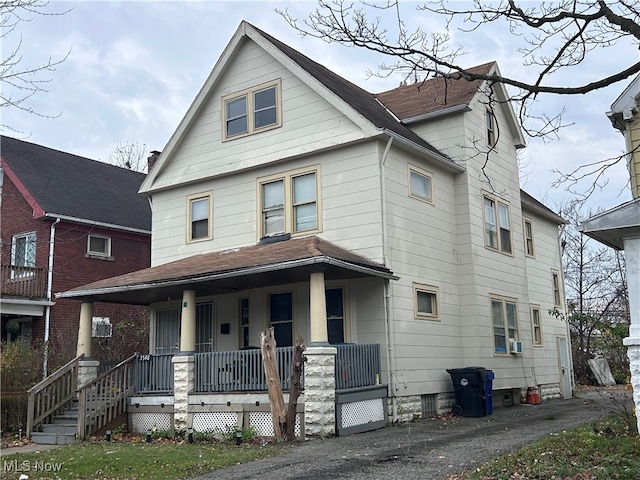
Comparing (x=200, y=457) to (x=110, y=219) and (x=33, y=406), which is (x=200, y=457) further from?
(x=110, y=219)

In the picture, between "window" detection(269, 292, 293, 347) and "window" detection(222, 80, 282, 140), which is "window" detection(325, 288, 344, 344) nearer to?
"window" detection(269, 292, 293, 347)

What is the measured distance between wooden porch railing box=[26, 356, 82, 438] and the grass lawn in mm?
2463

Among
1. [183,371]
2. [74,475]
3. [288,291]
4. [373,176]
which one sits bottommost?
[74,475]

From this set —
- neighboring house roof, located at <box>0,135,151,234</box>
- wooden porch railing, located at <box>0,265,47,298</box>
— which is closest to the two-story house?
neighboring house roof, located at <box>0,135,151,234</box>

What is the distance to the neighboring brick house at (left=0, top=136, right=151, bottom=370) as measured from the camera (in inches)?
882

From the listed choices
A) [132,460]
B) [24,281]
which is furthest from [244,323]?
[24,281]

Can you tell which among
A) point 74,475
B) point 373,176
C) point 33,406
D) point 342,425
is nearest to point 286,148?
point 373,176

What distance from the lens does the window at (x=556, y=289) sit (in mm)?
24016

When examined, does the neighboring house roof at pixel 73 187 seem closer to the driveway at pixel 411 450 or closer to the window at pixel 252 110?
the window at pixel 252 110

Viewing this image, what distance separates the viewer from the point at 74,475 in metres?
9.96

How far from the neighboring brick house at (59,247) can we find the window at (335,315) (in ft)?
30.2

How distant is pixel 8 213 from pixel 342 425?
53.5 ft

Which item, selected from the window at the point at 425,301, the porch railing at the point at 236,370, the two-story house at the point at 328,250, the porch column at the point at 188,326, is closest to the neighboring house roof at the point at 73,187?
the two-story house at the point at 328,250

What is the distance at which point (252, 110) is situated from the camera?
17.7 metres
